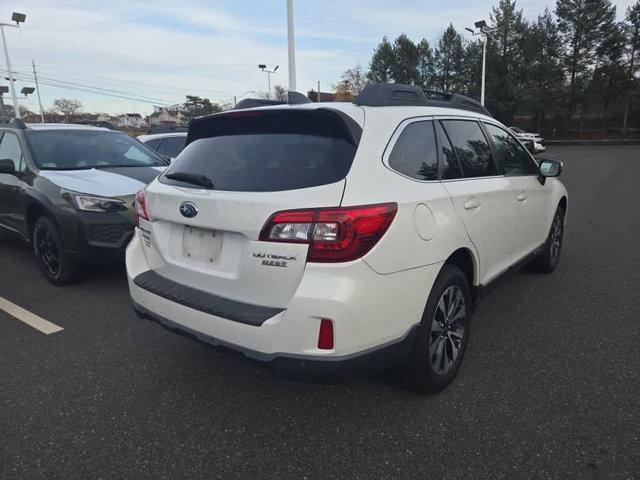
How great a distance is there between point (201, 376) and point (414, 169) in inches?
74.1

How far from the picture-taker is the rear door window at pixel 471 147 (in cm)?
321

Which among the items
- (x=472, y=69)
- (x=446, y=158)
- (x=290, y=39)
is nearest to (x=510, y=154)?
(x=446, y=158)

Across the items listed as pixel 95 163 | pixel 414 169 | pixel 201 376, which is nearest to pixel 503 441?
pixel 414 169

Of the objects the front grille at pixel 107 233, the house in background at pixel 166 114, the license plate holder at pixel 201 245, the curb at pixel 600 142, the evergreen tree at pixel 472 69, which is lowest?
the curb at pixel 600 142

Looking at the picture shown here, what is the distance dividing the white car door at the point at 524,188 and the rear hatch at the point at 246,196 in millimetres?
1934

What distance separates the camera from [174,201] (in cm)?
269

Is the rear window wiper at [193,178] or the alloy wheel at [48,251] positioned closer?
the rear window wiper at [193,178]

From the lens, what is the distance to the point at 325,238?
216 cm

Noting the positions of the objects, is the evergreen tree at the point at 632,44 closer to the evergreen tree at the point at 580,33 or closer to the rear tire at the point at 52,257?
the evergreen tree at the point at 580,33

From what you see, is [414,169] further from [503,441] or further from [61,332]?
[61,332]

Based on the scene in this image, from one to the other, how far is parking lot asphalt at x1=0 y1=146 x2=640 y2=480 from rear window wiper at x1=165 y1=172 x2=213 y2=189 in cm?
92

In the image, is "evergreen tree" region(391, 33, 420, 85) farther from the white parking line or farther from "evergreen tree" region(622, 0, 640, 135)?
the white parking line

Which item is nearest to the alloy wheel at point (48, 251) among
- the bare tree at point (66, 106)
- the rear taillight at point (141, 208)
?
the rear taillight at point (141, 208)

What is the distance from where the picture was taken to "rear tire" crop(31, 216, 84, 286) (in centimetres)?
471
